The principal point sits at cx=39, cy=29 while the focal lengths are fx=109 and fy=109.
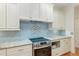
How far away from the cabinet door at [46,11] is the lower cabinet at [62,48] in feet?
2.12

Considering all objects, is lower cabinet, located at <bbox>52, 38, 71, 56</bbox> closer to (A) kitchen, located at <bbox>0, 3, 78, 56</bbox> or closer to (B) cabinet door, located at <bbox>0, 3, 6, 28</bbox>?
(A) kitchen, located at <bbox>0, 3, 78, 56</bbox>

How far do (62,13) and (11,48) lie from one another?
137 centimetres

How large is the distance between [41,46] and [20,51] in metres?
0.50

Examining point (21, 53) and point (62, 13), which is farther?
point (62, 13)

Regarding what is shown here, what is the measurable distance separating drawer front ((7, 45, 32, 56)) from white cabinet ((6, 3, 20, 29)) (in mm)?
426

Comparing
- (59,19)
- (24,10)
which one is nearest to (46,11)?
(59,19)

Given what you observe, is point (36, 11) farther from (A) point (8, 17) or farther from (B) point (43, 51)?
(B) point (43, 51)

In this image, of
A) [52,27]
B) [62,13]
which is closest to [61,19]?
[62,13]

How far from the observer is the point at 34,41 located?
2340 mm

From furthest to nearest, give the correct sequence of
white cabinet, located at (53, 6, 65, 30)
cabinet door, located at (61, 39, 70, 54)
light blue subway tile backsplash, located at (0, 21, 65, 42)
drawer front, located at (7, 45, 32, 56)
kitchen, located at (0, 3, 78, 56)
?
cabinet door, located at (61, 39, 70, 54)
white cabinet, located at (53, 6, 65, 30)
light blue subway tile backsplash, located at (0, 21, 65, 42)
kitchen, located at (0, 3, 78, 56)
drawer front, located at (7, 45, 32, 56)

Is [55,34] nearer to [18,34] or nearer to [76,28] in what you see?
[76,28]

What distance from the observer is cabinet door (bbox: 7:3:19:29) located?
6.73 feet

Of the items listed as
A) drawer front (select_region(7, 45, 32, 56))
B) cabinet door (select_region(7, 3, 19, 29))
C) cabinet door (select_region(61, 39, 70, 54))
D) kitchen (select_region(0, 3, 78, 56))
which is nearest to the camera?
drawer front (select_region(7, 45, 32, 56))

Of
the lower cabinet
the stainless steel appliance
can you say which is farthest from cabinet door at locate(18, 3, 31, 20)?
the lower cabinet
